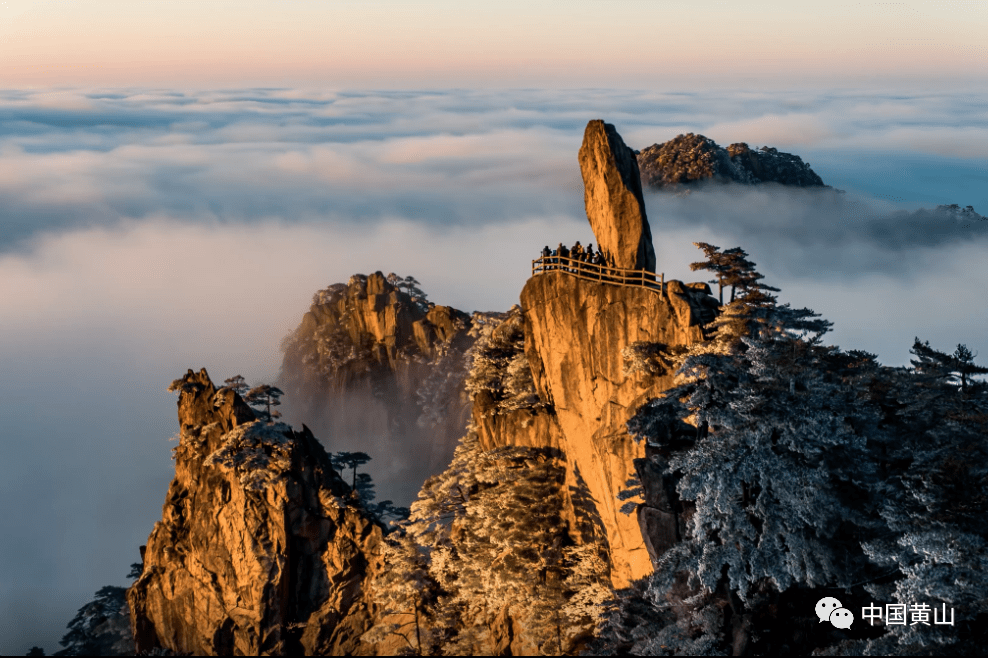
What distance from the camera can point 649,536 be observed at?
3928 centimetres

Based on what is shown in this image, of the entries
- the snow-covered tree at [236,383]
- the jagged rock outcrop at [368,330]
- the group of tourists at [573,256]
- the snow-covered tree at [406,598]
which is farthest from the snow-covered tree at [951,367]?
the jagged rock outcrop at [368,330]

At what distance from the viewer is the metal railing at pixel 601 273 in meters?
45.0

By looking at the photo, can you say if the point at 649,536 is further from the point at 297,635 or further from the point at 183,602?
the point at 183,602

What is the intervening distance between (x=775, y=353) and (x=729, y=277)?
22.8 feet

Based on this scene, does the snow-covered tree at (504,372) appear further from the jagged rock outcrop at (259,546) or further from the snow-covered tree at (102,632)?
the snow-covered tree at (102,632)

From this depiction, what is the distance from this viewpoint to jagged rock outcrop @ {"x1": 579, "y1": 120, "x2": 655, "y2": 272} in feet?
153

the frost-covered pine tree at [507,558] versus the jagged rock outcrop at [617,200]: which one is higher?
the jagged rock outcrop at [617,200]

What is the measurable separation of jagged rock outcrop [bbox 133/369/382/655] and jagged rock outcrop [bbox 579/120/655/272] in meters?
28.0

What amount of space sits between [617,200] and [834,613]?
22490 millimetres

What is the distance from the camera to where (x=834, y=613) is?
34188mm

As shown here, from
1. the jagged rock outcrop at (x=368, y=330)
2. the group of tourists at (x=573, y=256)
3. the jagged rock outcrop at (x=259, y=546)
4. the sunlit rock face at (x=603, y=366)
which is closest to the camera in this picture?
the sunlit rock face at (x=603, y=366)

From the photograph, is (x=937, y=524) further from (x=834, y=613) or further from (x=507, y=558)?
(x=507, y=558)

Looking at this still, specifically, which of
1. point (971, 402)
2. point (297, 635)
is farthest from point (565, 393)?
point (297, 635)

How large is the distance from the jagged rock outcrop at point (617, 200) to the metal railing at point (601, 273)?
0.72 metres
